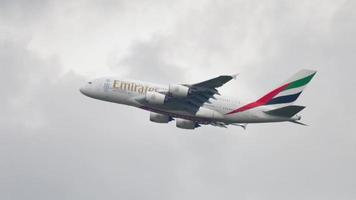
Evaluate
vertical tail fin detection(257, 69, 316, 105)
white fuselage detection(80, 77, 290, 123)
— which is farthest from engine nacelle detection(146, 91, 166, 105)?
vertical tail fin detection(257, 69, 316, 105)

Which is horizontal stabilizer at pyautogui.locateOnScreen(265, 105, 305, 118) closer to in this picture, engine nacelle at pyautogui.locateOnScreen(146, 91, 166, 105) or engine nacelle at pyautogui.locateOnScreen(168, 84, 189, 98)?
engine nacelle at pyautogui.locateOnScreen(168, 84, 189, 98)

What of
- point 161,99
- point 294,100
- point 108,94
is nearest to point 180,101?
point 161,99

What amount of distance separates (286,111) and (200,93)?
9503 millimetres

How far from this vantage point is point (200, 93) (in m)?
80.5

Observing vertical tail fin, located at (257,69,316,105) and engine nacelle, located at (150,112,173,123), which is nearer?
vertical tail fin, located at (257,69,316,105)

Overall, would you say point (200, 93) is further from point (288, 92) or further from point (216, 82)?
point (288, 92)

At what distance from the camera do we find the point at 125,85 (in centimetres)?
8156

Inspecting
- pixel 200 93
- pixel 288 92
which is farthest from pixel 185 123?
pixel 288 92

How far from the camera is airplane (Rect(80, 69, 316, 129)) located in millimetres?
79562

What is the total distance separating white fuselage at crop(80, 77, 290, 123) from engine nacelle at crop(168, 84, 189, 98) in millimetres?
1590

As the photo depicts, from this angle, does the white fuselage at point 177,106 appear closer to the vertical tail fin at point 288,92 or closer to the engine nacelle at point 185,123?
the vertical tail fin at point 288,92

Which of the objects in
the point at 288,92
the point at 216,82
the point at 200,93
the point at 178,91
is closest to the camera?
the point at 216,82

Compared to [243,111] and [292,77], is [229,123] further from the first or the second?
[292,77]

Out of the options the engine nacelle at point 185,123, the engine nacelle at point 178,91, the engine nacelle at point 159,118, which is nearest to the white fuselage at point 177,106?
the engine nacelle at point 178,91
